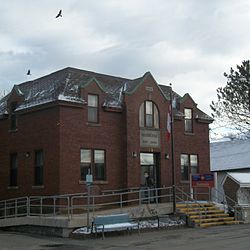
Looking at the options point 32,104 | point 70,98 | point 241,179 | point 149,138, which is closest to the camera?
point 70,98

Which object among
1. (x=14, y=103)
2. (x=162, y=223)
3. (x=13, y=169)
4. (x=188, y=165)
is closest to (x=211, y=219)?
(x=162, y=223)

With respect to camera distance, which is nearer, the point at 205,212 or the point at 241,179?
the point at 205,212

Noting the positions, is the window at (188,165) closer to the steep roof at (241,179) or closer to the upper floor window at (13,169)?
the steep roof at (241,179)

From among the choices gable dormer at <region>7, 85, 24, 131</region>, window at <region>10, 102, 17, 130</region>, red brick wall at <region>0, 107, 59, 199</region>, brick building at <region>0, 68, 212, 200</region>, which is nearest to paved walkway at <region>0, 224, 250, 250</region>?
red brick wall at <region>0, 107, 59, 199</region>

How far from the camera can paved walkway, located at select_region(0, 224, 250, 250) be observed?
59.1 ft

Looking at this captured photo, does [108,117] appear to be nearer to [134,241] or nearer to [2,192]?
[2,192]

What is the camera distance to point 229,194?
3269 cm

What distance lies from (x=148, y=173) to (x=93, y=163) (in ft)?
13.2

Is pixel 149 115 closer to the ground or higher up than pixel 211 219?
higher up

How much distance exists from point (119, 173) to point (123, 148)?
1.45 meters

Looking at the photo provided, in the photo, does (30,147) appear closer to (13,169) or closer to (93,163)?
(13,169)

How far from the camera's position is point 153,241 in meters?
19.8

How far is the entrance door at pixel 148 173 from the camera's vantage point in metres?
30.4

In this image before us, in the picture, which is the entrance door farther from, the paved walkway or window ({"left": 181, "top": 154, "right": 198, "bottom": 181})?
the paved walkway
